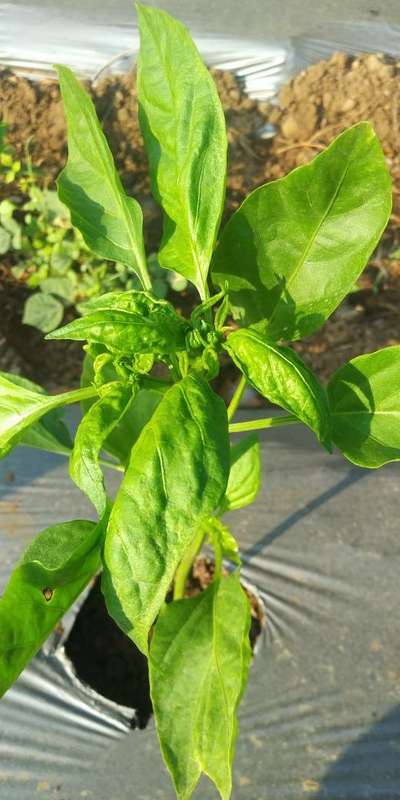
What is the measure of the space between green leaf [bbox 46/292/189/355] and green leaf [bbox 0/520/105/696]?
0.80ft

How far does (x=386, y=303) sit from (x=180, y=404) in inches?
69.4

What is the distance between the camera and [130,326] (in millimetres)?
733

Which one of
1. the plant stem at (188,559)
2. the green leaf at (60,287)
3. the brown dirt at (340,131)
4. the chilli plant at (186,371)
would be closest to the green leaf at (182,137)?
the chilli plant at (186,371)

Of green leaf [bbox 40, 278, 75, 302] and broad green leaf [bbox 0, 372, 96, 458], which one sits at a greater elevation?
broad green leaf [bbox 0, 372, 96, 458]

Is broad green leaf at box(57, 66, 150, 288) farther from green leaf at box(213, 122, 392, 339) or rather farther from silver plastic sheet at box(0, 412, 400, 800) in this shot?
silver plastic sheet at box(0, 412, 400, 800)

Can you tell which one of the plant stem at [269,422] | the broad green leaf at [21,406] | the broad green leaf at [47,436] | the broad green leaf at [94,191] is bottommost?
the broad green leaf at [47,436]

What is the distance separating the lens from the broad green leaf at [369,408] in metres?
0.90

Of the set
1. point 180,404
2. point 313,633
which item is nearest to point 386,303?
point 313,633

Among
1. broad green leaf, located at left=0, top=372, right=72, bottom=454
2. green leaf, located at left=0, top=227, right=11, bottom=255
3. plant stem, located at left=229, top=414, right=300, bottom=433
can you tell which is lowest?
broad green leaf, located at left=0, top=372, right=72, bottom=454

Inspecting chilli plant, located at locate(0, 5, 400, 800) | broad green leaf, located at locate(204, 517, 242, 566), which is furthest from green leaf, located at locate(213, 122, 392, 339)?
broad green leaf, located at locate(204, 517, 242, 566)

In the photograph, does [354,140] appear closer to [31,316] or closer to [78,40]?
[31,316]

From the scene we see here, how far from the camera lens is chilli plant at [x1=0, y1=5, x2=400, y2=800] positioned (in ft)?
2.39

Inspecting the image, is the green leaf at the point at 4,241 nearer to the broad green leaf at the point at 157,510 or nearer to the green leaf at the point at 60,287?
the green leaf at the point at 60,287

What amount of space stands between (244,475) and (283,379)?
51 cm
